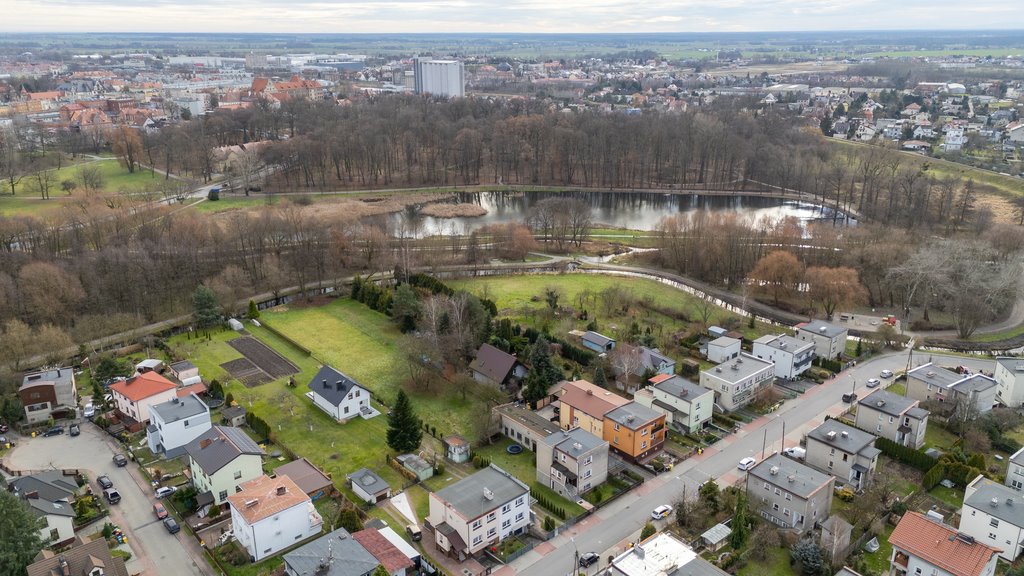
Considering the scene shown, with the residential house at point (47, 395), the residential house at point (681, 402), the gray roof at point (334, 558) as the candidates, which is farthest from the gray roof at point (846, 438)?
the residential house at point (47, 395)

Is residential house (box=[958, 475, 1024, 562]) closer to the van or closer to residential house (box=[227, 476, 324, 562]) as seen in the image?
the van

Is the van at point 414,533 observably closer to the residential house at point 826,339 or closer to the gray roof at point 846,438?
the gray roof at point 846,438

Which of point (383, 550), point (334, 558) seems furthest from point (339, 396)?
point (334, 558)

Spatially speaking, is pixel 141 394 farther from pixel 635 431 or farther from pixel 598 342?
pixel 598 342

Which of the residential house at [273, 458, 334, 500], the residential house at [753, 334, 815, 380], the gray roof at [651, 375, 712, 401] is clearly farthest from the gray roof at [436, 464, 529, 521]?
the residential house at [753, 334, 815, 380]

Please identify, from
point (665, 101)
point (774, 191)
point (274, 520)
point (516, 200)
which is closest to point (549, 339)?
point (274, 520)

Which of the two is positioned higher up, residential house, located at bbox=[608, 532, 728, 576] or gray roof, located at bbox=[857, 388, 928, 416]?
gray roof, located at bbox=[857, 388, 928, 416]
